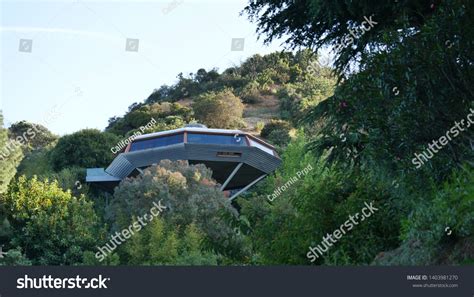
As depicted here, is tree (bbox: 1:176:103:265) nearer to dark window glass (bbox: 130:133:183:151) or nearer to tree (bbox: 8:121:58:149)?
dark window glass (bbox: 130:133:183:151)

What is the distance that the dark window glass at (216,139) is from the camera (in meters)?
50.7

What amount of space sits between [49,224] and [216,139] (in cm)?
1715

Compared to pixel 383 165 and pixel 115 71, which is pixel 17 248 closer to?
pixel 383 165

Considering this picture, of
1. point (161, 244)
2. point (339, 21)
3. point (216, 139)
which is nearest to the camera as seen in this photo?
point (339, 21)

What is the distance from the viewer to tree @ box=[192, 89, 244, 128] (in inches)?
2785

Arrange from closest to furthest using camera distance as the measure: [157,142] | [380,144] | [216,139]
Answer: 1. [380,144]
2. [157,142]
3. [216,139]

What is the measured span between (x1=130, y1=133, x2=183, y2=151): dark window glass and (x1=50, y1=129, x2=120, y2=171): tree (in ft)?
21.0

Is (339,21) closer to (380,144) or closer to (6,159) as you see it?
(380,144)

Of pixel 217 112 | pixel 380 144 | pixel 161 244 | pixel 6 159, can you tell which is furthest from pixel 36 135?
pixel 380 144

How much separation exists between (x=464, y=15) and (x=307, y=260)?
4562 mm

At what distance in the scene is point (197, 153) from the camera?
5038cm

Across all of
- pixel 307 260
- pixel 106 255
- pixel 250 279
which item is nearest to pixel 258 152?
pixel 106 255

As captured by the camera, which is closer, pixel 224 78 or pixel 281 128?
pixel 281 128

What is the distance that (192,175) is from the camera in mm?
36625
